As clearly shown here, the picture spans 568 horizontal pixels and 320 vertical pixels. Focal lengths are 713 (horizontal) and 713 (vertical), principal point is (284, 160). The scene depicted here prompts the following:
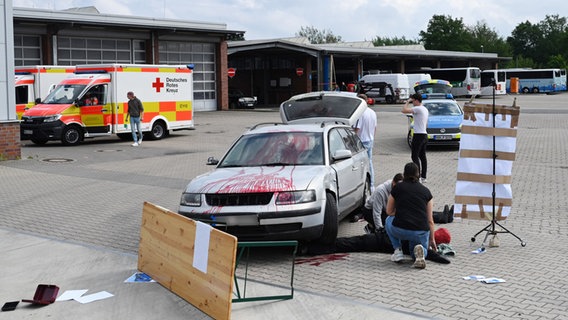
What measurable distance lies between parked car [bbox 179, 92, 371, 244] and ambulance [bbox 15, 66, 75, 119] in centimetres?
1863

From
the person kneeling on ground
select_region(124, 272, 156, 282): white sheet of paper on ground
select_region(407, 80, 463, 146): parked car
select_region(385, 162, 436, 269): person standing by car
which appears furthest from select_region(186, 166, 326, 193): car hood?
select_region(407, 80, 463, 146): parked car

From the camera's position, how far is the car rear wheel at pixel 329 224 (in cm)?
864

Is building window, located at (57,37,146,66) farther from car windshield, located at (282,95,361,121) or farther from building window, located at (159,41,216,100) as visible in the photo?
car windshield, located at (282,95,361,121)

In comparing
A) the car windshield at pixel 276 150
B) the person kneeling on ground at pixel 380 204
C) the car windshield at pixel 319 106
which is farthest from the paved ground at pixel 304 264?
the car windshield at pixel 319 106

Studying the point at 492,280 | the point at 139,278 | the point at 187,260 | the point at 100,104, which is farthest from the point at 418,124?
the point at 100,104

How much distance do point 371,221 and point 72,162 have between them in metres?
12.3

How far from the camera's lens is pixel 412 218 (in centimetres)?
809

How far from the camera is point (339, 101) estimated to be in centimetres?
1472

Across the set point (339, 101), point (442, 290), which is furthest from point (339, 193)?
point (339, 101)

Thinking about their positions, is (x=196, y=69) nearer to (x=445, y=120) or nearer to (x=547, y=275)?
(x=445, y=120)

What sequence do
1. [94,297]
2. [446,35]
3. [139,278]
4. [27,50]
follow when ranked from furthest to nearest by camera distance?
1. [446,35]
2. [27,50]
3. [139,278]
4. [94,297]

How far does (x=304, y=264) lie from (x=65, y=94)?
703 inches

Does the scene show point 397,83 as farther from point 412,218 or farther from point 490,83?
point 412,218

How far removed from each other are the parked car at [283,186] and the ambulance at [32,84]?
734 inches
